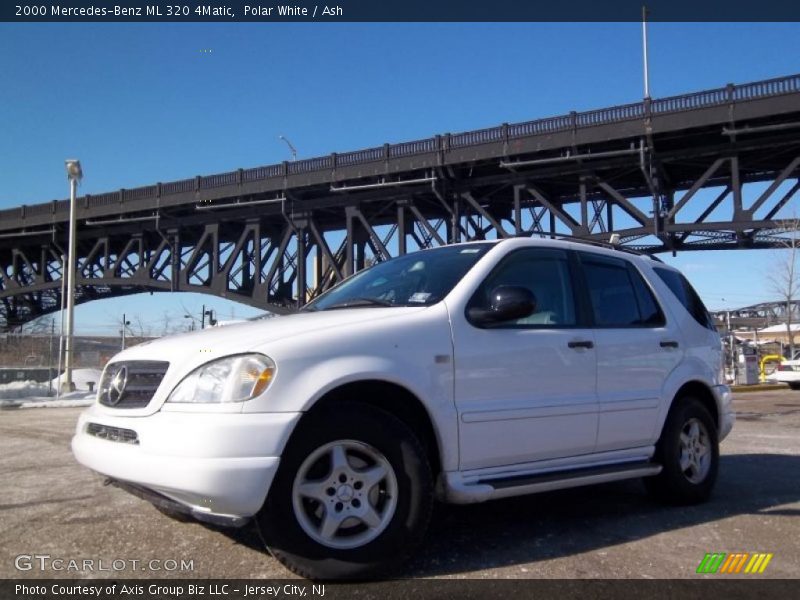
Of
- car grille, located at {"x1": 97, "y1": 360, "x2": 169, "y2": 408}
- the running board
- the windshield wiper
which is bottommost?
the running board

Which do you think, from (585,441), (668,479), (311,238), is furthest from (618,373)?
(311,238)

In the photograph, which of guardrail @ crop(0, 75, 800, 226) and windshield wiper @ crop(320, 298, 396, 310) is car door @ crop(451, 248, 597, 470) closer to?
windshield wiper @ crop(320, 298, 396, 310)

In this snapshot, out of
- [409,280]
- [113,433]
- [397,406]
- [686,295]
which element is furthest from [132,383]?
[686,295]

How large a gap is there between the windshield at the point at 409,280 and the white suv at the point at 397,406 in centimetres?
2

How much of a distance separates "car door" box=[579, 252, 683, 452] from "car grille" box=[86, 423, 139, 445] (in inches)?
113

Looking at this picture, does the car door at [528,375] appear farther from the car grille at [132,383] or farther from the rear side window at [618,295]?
the car grille at [132,383]

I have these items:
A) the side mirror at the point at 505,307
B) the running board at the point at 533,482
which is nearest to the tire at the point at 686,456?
the running board at the point at 533,482

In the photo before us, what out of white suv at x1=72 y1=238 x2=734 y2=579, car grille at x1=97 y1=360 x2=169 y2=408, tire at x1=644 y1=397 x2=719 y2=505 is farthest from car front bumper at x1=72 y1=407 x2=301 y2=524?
tire at x1=644 y1=397 x2=719 y2=505

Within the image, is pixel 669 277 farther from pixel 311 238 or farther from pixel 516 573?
pixel 311 238

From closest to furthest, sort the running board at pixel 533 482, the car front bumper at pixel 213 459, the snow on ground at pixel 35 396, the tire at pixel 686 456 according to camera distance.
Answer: the car front bumper at pixel 213 459 → the running board at pixel 533 482 → the tire at pixel 686 456 → the snow on ground at pixel 35 396

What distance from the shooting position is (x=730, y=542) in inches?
164

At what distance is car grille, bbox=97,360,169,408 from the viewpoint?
361 centimetres

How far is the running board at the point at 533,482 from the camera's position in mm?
3760

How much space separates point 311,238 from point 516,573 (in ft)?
106
